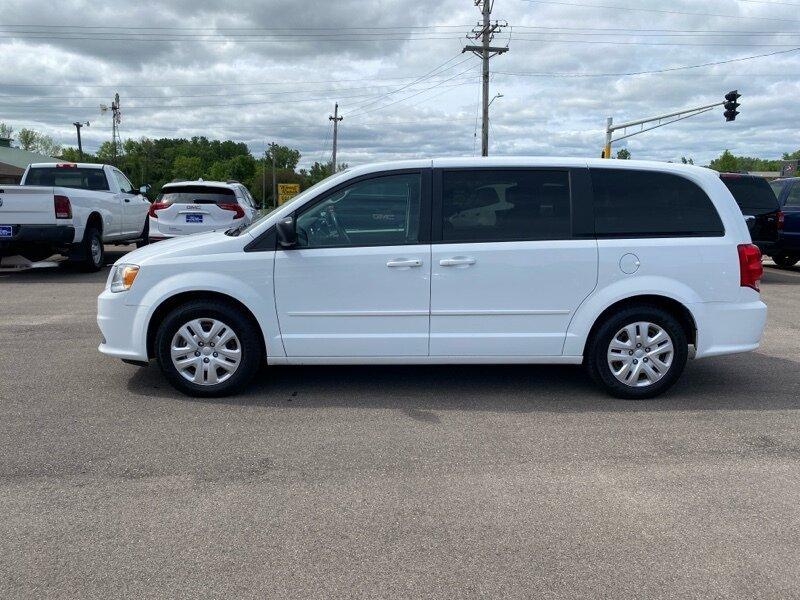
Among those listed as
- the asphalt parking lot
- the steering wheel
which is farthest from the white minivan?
the asphalt parking lot

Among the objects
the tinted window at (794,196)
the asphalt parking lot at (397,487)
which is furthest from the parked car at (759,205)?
the asphalt parking lot at (397,487)

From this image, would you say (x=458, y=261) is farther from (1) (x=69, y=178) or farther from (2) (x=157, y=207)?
(1) (x=69, y=178)

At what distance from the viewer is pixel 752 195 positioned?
1351 centimetres

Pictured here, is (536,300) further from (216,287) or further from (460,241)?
(216,287)

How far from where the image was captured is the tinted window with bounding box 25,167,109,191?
14484 millimetres

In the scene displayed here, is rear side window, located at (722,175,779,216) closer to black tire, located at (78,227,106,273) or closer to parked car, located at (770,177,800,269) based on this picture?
parked car, located at (770,177,800,269)

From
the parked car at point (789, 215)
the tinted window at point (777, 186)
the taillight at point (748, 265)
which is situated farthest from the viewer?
the tinted window at point (777, 186)

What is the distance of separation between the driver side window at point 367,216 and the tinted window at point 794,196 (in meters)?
12.1

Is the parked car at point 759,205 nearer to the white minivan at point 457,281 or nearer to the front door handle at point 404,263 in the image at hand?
the white minivan at point 457,281

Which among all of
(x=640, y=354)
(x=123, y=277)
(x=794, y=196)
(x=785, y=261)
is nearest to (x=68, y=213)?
(x=123, y=277)

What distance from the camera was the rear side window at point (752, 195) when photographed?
13438 millimetres

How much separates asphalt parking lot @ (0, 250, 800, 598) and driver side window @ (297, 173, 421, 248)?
121cm

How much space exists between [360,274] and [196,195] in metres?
8.56

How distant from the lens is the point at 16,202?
12.0m
